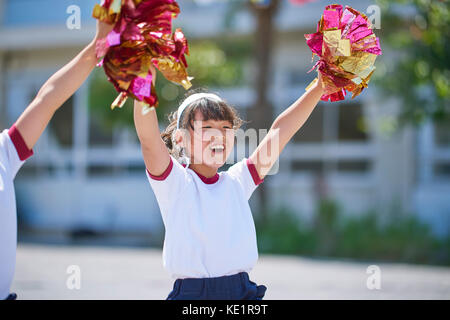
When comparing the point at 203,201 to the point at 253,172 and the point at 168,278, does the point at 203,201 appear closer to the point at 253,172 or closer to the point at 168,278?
the point at 253,172

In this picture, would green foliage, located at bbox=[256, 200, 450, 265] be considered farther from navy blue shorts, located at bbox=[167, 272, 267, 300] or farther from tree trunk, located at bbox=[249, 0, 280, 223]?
navy blue shorts, located at bbox=[167, 272, 267, 300]

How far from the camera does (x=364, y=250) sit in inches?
353

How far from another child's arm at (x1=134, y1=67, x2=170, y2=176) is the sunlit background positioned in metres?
4.22

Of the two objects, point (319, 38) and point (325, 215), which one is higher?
point (319, 38)

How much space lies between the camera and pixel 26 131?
6.16 feet

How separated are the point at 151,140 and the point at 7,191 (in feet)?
1.62

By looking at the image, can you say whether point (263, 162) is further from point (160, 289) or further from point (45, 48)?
point (45, 48)

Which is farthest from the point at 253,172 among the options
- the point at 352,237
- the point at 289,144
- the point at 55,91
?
the point at 289,144

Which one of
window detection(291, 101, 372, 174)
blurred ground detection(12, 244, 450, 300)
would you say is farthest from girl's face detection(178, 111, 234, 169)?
window detection(291, 101, 372, 174)

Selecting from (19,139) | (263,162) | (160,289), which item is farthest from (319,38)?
(160,289)

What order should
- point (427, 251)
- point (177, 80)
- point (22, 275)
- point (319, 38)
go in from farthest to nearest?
point (427, 251)
point (22, 275)
point (319, 38)
point (177, 80)

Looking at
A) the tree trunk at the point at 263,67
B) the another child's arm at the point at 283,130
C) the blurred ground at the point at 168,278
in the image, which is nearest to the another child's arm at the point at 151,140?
the another child's arm at the point at 283,130

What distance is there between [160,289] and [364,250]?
425 centimetres

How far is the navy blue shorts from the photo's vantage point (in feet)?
7.07
